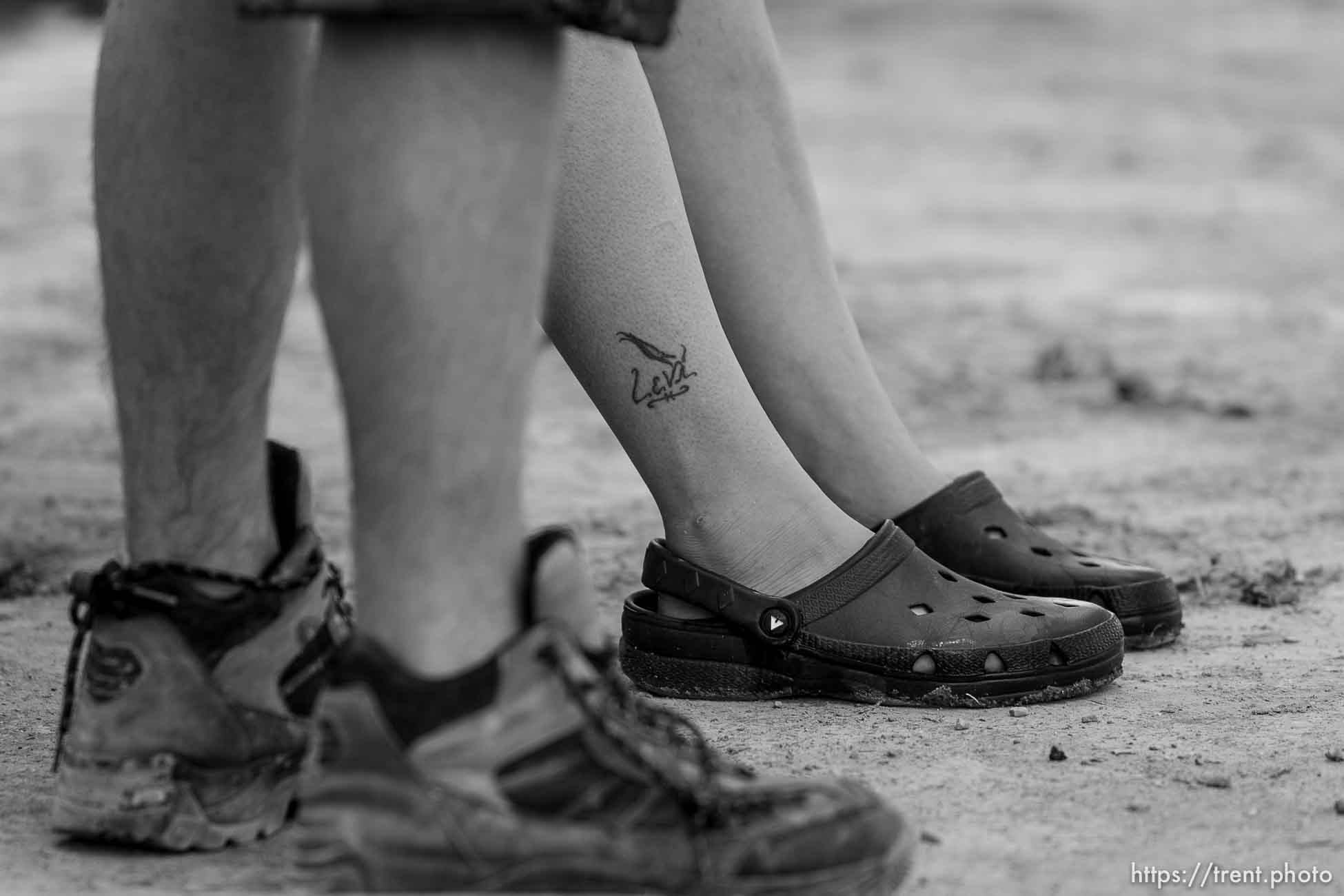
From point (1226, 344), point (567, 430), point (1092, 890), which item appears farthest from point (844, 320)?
point (1226, 344)

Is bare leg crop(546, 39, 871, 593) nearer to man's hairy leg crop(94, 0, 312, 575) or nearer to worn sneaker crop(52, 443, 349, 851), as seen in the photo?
man's hairy leg crop(94, 0, 312, 575)

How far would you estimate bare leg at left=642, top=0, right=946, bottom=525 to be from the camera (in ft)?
7.11

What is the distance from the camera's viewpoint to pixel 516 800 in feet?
4.04

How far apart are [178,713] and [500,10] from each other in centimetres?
70

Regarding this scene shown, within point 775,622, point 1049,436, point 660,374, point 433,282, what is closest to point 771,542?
point 775,622

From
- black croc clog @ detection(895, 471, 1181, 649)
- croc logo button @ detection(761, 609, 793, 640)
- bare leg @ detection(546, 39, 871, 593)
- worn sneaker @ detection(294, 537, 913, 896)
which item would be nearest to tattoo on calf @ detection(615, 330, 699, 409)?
bare leg @ detection(546, 39, 871, 593)

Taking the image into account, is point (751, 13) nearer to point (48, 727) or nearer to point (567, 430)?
point (48, 727)

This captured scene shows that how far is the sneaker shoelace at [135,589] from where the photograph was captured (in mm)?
1476

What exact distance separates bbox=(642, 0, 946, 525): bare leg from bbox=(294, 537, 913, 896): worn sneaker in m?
0.95

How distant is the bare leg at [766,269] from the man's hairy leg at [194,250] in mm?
759

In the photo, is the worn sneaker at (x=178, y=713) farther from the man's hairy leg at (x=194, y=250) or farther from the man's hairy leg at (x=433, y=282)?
the man's hairy leg at (x=433, y=282)

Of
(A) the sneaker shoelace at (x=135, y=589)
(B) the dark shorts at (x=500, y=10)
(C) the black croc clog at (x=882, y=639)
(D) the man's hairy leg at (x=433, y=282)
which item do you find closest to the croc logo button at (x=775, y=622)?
(C) the black croc clog at (x=882, y=639)

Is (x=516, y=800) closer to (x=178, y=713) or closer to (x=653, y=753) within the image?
(x=653, y=753)

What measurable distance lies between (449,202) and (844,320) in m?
1.10
